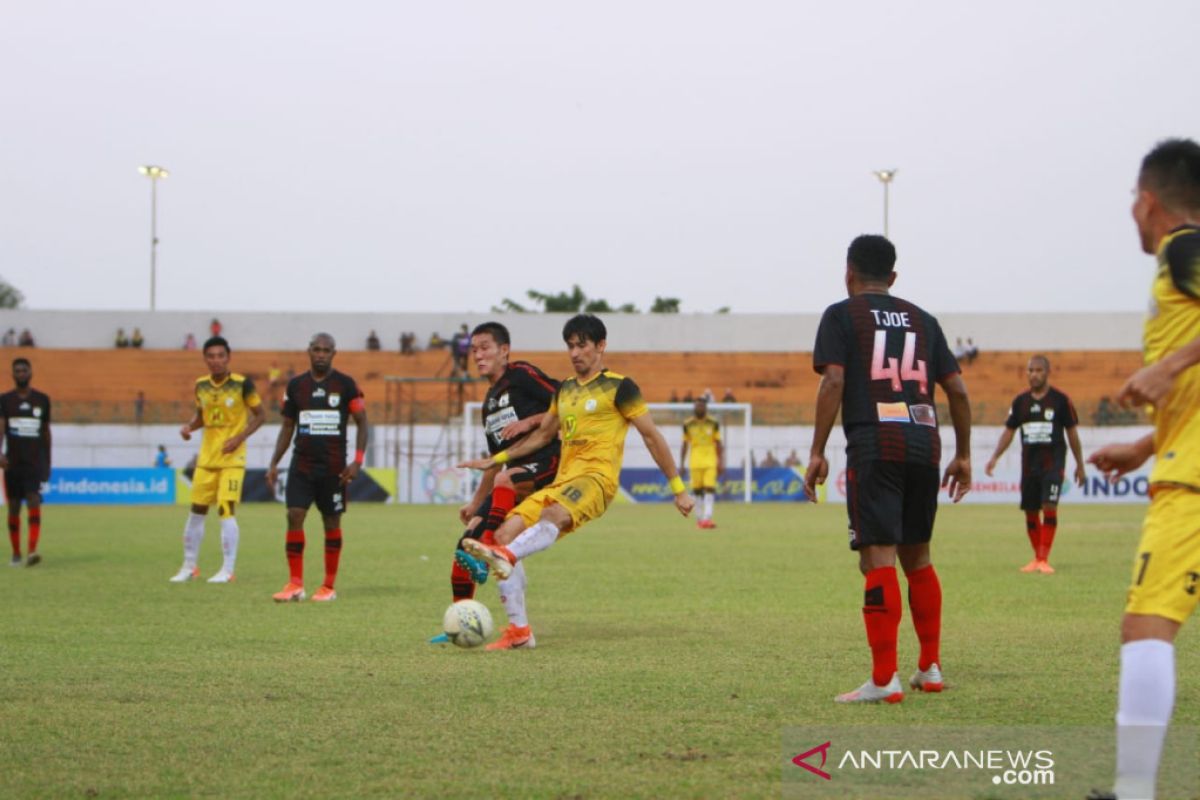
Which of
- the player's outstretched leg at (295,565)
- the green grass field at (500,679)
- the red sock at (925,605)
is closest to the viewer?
the green grass field at (500,679)

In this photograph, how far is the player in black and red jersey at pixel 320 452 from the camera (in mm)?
12617

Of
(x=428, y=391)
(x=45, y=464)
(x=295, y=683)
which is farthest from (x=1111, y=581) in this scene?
(x=428, y=391)

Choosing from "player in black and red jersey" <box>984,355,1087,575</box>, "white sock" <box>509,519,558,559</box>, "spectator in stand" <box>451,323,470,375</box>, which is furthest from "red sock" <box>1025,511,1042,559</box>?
"spectator in stand" <box>451,323,470,375</box>

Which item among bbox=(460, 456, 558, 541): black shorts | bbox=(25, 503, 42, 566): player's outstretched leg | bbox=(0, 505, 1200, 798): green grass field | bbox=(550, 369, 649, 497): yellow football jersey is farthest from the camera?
bbox=(25, 503, 42, 566): player's outstretched leg

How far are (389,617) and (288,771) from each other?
235 inches

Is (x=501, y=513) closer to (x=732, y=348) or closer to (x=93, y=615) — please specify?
(x=93, y=615)

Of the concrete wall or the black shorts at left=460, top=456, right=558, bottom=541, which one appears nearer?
the black shorts at left=460, top=456, right=558, bottom=541

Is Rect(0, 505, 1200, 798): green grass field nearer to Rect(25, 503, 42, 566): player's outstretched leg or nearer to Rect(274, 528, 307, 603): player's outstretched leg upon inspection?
Rect(274, 528, 307, 603): player's outstretched leg

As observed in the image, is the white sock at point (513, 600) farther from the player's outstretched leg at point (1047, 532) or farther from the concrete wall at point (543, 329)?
the concrete wall at point (543, 329)

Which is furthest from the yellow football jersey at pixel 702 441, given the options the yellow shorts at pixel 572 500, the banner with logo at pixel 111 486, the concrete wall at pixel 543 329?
the concrete wall at pixel 543 329

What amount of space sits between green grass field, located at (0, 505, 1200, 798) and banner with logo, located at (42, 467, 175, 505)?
2705 centimetres

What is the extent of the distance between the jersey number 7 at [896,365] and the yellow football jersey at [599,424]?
239 cm

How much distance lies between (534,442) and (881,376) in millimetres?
3139

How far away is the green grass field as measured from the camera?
16.5 ft
